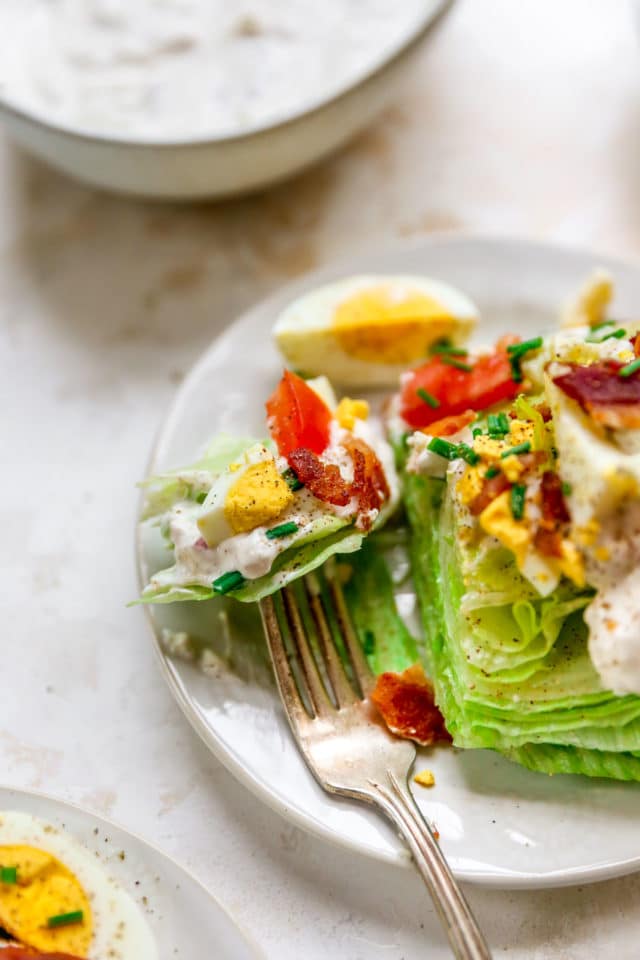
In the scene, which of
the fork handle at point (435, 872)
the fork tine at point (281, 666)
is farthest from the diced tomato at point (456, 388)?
the fork handle at point (435, 872)

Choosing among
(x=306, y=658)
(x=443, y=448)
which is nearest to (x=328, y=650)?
(x=306, y=658)

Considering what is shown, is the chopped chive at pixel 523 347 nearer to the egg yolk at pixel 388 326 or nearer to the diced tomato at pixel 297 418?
the egg yolk at pixel 388 326

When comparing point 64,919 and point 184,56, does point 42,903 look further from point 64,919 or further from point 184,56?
point 184,56

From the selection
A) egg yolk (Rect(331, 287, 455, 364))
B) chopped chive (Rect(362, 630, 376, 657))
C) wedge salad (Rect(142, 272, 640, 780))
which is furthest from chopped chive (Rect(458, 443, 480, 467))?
egg yolk (Rect(331, 287, 455, 364))

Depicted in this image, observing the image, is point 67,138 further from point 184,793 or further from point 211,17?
point 184,793

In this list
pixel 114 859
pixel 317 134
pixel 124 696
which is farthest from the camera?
pixel 317 134

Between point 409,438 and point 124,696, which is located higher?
point 409,438

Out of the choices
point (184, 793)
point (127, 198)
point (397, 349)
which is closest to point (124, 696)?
point (184, 793)
